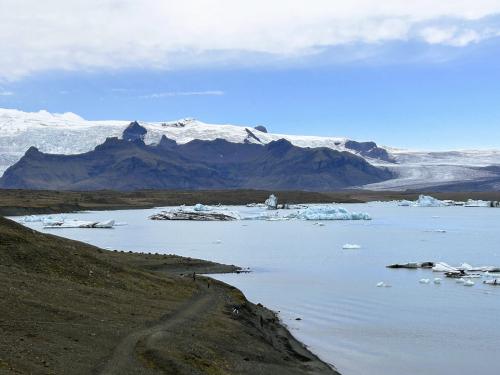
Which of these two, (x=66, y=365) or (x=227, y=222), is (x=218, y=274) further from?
(x=227, y=222)

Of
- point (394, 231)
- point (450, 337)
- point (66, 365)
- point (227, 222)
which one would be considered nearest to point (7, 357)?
point (66, 365)

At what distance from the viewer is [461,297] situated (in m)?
40.0

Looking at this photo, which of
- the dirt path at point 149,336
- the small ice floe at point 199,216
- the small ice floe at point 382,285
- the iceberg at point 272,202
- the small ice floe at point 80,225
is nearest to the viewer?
the dirt path at point 149,336

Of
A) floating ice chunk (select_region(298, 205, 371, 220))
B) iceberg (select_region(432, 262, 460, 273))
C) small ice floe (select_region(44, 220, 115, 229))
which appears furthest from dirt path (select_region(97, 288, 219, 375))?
floating ice chunk (select_region(298, 205, 371, 220))

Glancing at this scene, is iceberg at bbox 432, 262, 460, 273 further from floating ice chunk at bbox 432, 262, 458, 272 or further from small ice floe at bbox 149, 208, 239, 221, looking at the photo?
small ice floe at bbox 149, 208, 239, 221

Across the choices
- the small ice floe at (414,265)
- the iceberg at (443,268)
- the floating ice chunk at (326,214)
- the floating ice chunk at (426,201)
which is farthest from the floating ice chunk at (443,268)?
the floating ice chunk at (426,201)

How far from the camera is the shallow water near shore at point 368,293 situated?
26969mm

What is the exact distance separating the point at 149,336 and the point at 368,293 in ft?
76.8

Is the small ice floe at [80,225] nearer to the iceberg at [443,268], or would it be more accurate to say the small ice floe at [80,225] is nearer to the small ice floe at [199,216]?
the small ice floe at [199,216]

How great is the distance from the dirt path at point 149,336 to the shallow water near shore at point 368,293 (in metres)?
4.60

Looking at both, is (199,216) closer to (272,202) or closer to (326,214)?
→ (326,214)

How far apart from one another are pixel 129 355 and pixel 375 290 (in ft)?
88.5

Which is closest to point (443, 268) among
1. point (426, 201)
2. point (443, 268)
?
point (443, 268)

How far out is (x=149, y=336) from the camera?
21062 mm
